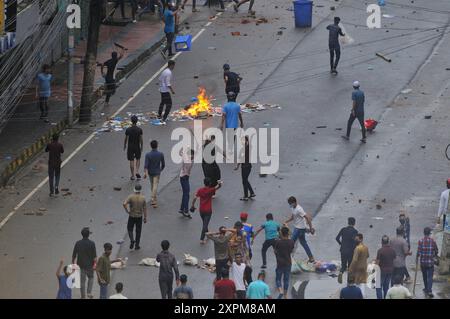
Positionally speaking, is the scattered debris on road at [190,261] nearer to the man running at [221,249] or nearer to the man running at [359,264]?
the man running at [221,249]

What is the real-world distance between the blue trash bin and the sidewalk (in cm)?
386

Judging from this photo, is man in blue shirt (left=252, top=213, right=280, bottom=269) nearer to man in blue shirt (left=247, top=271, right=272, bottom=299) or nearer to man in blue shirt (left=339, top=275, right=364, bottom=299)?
man in blue shirt (left=247, top=271, right=272, bottom=299)

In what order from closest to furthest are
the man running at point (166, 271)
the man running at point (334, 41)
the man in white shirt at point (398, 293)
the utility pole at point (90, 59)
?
the man in white shirt at point (398, 293) → the man running at point (166, 271) → the utility pole at point (90, 59) → the man running at point (334, 41)

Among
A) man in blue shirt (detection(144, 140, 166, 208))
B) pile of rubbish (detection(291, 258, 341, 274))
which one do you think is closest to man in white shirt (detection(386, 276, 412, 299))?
pile of rubbish (detection(291, 258, 341, 274))

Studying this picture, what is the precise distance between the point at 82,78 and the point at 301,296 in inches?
605

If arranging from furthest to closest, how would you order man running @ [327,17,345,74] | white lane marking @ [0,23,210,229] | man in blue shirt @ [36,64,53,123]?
man running @ [327,17,345,74], man in blue shirt @ [36,64,53,123], white lane marking @ [0,23,210,229]

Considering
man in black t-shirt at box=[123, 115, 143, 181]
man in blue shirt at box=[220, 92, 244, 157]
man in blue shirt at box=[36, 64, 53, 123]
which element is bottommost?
man in black t-shirt at box=[123, 115, 143, 181]

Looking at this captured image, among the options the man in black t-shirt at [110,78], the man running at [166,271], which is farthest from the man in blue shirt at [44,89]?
the man running at [166,271]

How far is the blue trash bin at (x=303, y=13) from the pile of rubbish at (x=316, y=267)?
1742 centimetres

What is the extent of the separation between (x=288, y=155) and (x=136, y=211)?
6633mm

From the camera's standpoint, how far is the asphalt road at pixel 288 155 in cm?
2616

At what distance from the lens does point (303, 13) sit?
4188 centimetres

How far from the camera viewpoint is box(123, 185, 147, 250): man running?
2558cm

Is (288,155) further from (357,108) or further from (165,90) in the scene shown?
(165,90)
